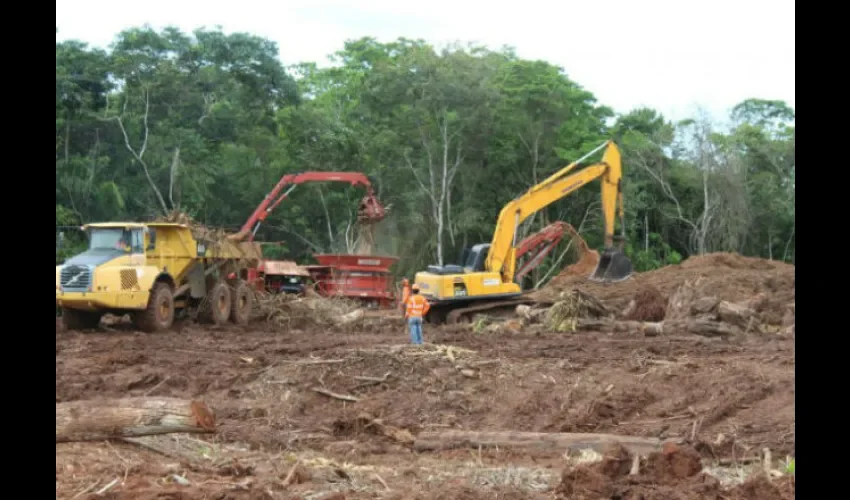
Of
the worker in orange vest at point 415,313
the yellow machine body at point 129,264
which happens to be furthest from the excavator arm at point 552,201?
the worker in orange vest at point 415,313

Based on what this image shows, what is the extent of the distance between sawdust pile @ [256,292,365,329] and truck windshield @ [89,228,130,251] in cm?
454

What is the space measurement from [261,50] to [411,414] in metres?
29.0

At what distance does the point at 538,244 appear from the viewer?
2427 centimetres

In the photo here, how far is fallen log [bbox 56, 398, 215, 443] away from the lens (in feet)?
23.9

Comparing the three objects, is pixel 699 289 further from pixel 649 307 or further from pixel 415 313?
pixel 415 313

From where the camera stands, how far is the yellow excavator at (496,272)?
21.2 m

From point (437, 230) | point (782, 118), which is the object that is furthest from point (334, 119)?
point (782, 118)

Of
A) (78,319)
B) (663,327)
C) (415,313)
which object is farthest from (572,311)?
(78,319)

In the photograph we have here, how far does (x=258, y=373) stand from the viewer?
43.1 feet

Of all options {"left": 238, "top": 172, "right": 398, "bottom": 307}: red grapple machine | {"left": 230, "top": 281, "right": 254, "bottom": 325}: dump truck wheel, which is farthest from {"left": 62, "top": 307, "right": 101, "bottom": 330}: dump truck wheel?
{"left": 238, "top": 172, "right": 398, "bottom": 307}: red grapple machine
